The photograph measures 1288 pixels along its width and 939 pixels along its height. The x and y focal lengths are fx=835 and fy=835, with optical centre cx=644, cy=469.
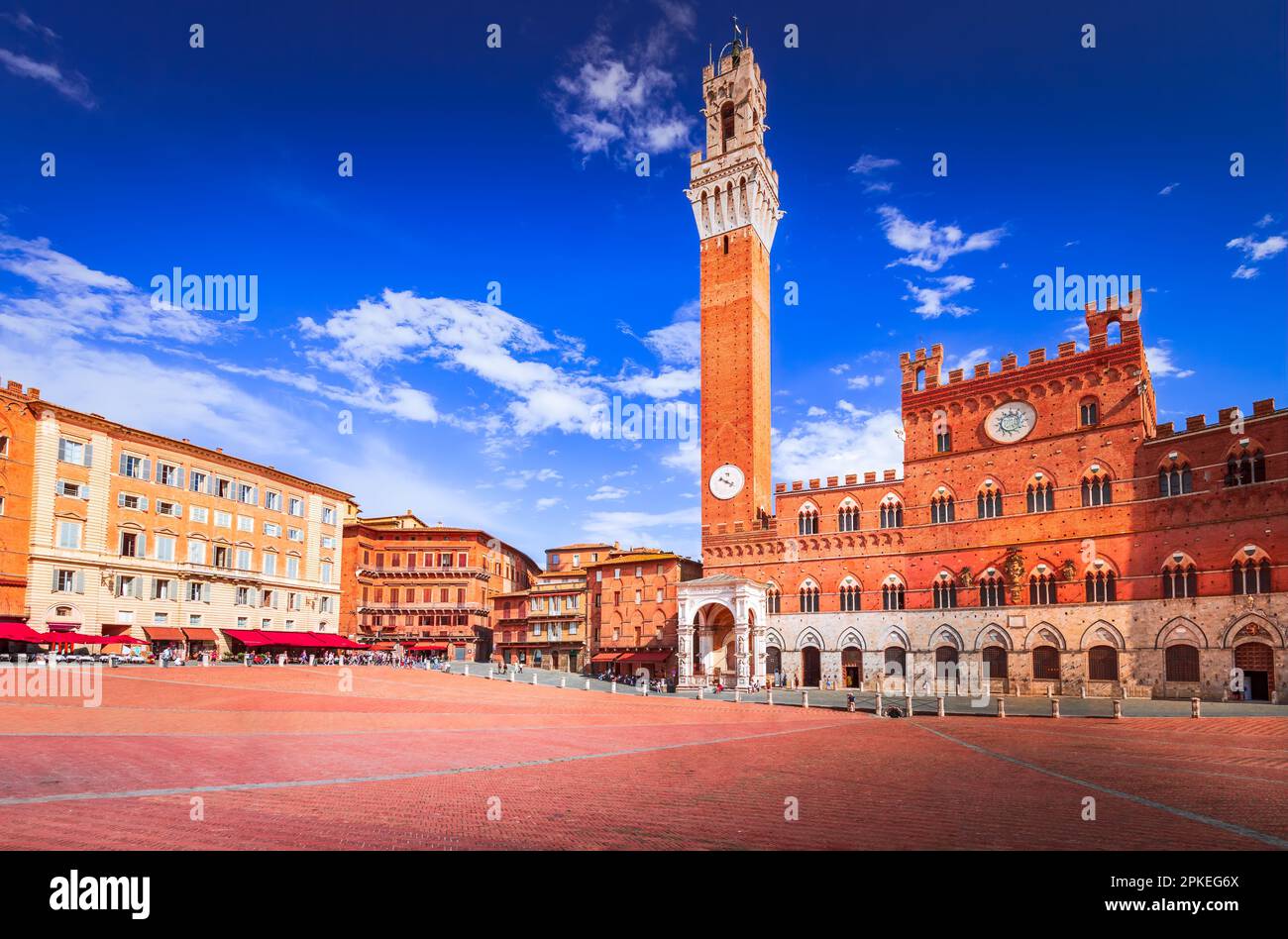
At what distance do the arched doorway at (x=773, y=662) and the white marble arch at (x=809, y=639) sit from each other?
1424 millimetres

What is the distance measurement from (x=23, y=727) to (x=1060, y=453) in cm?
4369

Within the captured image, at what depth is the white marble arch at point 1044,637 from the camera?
41.6m

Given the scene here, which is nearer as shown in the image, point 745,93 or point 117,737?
point 117,737

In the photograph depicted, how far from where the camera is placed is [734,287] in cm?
5734

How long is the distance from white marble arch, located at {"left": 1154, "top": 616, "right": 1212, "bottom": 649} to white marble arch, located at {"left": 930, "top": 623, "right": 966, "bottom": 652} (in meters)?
9.21

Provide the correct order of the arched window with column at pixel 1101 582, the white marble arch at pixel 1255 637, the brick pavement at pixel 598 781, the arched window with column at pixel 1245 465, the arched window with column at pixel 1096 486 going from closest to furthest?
the brick pavement at pixel 598 781, the white marble arch at pixel 1255 637, the arched window with column at pixel 1245 465, the arched window with column at pixel 1101 582, the arched window with column at pixel 1096 486

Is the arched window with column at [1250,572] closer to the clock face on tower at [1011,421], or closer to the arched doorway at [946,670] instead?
the clock face on tower at [1011,421]

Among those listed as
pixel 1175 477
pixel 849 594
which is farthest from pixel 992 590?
pixel 1175 477

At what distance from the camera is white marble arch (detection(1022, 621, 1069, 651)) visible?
41594mm

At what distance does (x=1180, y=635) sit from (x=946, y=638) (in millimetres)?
10889

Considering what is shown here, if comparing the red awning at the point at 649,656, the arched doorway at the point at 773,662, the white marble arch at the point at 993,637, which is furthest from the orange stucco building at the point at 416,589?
the white marble arch at the point at 993,637

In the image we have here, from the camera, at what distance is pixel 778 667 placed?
165ft
